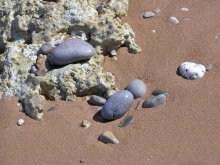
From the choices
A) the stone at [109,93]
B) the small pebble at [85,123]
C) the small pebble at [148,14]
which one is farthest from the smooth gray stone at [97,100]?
the small pebble at [148,14]

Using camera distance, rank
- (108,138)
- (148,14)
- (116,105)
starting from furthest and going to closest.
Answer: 1. (148,14)
2. (116,105)
3. (108,138)

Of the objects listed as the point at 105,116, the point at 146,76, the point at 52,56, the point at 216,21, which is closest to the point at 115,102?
the point at 105,116

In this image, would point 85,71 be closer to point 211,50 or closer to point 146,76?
point 146,76

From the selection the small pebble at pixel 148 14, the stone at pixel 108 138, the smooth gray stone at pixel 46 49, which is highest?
the small pebble at pixel 148 14

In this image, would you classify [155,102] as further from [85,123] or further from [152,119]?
[85,123]

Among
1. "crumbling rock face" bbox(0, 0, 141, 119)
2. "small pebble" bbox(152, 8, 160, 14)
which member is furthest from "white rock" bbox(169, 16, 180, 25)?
"crumbling rock face" bbox(0, 0, 141, 119)

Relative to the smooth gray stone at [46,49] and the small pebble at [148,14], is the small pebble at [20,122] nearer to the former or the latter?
the smooth gray stone at [46,49]

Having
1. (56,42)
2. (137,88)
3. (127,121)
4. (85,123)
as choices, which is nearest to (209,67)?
(137,88)
